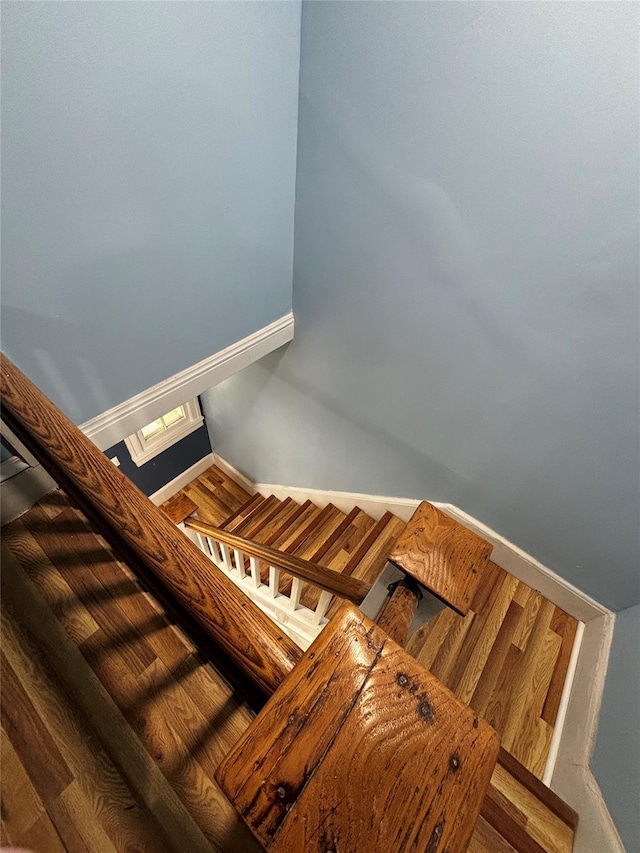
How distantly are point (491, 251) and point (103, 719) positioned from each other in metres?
1.76

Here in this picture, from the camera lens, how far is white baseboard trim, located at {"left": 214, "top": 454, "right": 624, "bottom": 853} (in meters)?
1.11

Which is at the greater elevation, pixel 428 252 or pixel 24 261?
pixel 428 252

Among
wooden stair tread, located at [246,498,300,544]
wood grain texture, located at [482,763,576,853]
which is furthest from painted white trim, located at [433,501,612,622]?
wooden stair tread, located at [246,498,300,544]

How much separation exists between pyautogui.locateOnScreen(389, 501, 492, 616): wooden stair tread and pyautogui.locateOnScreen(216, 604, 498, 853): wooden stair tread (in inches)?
9.6

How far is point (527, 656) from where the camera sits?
1.72 metres

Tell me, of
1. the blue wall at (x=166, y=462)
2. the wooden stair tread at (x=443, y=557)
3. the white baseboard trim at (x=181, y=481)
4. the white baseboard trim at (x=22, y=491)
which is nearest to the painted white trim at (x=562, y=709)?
the wooden stair tread at (x=443, y=557)

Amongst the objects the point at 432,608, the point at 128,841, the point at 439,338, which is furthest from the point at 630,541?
the point at 128,841

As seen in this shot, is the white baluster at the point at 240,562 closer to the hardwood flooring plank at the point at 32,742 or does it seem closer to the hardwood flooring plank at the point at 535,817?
the hardwood flooring plank at the point at 32,742

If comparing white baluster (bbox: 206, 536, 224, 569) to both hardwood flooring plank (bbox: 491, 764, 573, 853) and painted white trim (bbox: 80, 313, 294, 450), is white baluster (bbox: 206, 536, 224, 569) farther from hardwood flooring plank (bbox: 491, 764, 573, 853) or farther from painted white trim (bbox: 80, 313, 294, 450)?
hardwood flooring plank (bbox: 491, 764, 573, 853)

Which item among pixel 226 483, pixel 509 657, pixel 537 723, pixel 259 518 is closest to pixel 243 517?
pixel 259 518

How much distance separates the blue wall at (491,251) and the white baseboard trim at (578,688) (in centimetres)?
8

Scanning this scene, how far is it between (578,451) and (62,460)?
1642 mm

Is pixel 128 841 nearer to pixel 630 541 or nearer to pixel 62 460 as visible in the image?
pixel 62 460

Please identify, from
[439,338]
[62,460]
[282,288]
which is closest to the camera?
[62,460]
